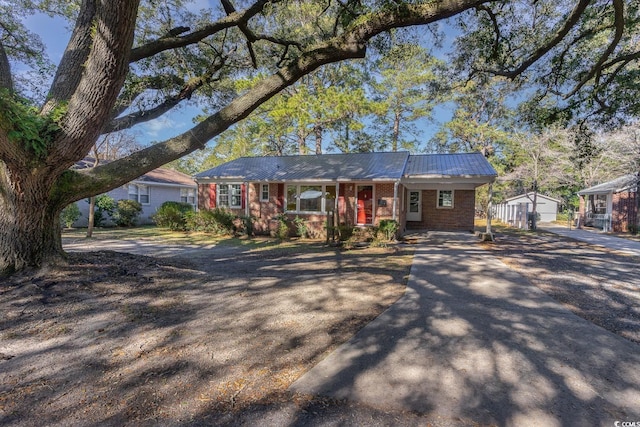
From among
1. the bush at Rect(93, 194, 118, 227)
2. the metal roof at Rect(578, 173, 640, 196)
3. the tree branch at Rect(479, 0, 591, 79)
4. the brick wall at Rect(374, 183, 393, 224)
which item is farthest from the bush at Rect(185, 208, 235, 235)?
the metal roof at Rect(578, 173, 640, 196)

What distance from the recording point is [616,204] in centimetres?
2011

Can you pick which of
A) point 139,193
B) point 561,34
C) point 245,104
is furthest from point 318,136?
point 245,104

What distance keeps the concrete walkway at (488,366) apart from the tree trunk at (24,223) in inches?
206

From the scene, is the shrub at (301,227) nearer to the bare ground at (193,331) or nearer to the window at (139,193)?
the bare ground at (193,331)

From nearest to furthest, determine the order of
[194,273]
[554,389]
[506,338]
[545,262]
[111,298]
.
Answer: [554,389] → [506,338] → [111,298] → [194,273] → [545,262]

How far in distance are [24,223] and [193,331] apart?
3833 millimetres

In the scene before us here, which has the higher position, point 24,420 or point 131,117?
point 131,117

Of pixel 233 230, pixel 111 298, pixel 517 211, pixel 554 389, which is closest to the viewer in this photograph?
pixel 554 389

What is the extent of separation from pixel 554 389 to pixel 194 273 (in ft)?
19.7

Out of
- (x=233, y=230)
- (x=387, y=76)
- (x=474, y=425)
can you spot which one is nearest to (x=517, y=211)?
(x=387, y=76)

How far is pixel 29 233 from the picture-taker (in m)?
5.18

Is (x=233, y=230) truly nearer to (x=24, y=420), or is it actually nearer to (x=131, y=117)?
(x=131, y=117)

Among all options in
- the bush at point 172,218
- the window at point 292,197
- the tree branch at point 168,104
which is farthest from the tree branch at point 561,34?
the bush at point 172,218

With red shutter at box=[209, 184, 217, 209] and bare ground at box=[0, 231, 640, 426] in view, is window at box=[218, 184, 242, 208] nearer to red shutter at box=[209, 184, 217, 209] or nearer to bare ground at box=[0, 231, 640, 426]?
red shutter at box=[209, 184, 217, 209]
